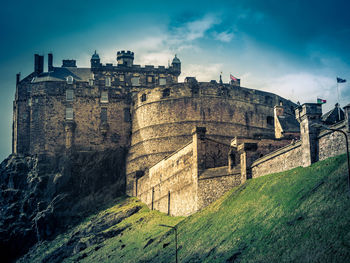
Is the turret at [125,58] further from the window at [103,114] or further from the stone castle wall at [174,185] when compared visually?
the stone castle wall at [174,185]

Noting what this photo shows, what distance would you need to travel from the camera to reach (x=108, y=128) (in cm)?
6406

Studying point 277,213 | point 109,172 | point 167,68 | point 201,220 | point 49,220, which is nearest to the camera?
point 277,213

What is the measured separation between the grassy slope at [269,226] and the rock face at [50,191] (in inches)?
602

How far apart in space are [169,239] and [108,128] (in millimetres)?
28985

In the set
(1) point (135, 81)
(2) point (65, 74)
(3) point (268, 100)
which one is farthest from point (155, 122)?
(2) point (65, 74)

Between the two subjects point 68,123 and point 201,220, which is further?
point 68,123

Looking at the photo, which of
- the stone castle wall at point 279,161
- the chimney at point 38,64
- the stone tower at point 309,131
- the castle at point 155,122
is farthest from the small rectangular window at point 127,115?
the stone tower at point 309,131

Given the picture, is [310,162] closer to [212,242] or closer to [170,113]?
[212,242]

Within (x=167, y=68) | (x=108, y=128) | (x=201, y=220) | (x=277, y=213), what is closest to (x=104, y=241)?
(x=201, y=220)

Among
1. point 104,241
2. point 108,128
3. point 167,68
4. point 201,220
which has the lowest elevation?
point 104,241

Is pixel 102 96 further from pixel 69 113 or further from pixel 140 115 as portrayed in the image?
pixel 140 115

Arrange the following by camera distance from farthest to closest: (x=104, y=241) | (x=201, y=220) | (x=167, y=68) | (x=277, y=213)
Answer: (x=167, y=68) → (x=104, y=241) → (x=201, y=220) → (x=277, y=213)

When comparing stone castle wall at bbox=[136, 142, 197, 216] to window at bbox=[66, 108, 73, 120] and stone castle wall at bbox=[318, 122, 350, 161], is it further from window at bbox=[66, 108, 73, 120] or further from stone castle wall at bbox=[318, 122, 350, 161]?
window at bbox=[66, 108, 73, 120]

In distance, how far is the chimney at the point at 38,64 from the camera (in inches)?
2795
